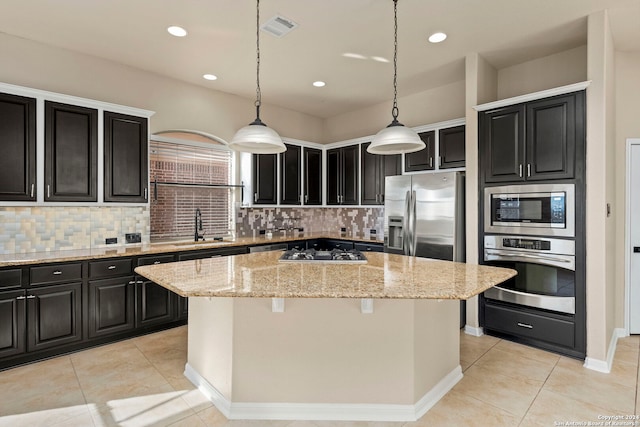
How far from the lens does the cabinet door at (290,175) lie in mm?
5273

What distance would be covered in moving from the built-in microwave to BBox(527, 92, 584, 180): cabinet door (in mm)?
141

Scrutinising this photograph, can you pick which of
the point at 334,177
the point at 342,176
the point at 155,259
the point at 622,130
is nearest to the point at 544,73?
the point at 622,130

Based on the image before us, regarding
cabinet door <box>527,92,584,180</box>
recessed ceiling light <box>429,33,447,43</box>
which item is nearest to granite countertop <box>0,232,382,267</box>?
recessed ceiling light <box>429,33,447,43</box>

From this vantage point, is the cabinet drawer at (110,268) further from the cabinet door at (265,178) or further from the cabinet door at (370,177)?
the cabinet door at (370,177)

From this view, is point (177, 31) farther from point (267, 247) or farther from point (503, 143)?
point (503, 143)

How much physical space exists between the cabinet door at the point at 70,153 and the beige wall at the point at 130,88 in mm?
474

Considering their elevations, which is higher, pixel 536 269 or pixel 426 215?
pixel 426 215

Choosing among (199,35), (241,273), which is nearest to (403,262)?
(241,273)

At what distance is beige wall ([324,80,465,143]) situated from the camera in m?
4.64

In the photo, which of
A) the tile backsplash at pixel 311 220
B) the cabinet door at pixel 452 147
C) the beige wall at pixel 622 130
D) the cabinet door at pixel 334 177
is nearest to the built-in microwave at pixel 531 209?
the cabinet door at pixel 452 147

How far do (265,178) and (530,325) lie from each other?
12.0ft

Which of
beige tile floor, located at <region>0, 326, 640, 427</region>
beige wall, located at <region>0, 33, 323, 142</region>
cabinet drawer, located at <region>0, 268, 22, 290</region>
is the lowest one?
beige tile floor, located at <region>0, 326, 640, 427</region>

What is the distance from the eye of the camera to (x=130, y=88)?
4074 millimetres

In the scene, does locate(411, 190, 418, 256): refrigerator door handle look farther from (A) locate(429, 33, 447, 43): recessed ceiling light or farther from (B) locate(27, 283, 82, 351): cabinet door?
(B) locate(27, 283, 82, 351): cabinet door
